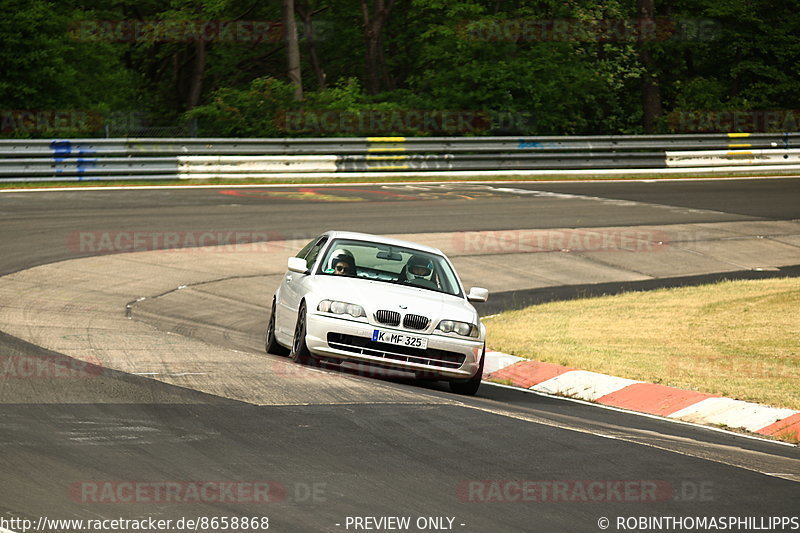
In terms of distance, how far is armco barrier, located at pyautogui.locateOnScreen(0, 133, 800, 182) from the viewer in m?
26.4

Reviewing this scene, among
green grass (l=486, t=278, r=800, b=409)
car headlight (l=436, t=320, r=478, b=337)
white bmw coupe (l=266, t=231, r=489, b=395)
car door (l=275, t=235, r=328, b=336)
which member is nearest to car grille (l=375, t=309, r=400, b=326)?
white bmw coupe (l=266, t=231, r=489, b=395)

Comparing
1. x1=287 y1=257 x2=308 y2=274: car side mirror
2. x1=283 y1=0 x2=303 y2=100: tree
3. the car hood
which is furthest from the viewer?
x1=283 y1=0 x2=303 y2=100: tree

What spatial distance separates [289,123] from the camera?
110 ft

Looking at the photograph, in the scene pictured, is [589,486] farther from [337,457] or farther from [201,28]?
[201,28]

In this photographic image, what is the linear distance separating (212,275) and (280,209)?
638cm

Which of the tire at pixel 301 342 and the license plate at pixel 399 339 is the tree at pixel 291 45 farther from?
the license plate at pixel 399 339

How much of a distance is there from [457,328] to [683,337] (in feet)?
15.0

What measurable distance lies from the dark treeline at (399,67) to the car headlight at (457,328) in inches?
832

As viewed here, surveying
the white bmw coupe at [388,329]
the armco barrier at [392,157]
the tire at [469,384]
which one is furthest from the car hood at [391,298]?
the armco barrier at [392,157]

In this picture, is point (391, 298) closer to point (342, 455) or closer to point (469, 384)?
point (469, 384)

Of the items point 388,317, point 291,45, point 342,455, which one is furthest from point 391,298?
point 291,45

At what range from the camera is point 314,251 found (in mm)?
12031

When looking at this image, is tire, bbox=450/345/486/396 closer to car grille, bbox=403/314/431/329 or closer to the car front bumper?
the car front bumper

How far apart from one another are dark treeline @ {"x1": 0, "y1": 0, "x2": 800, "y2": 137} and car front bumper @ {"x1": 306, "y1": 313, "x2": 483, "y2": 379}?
21.0m
